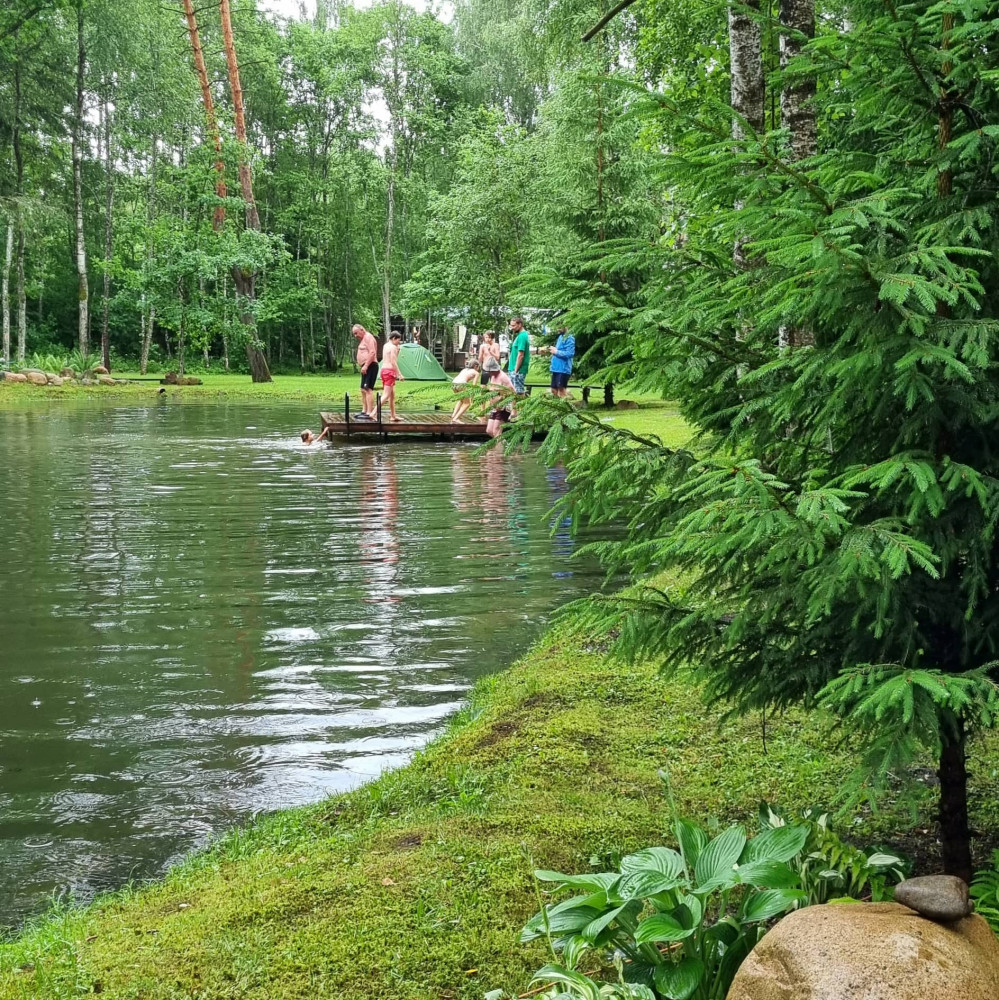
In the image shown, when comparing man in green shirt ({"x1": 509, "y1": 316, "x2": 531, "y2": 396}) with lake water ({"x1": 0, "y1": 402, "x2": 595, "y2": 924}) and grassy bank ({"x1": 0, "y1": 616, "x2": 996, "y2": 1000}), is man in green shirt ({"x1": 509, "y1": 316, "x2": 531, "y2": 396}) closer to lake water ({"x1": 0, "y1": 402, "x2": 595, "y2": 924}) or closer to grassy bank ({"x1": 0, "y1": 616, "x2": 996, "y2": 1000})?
lake water ({"x1": 0, "y1": 402, "x2": 595, "y2": 924})

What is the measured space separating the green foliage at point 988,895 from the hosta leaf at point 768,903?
531 mm

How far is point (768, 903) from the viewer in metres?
2.85

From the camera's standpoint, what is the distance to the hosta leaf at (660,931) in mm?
2693

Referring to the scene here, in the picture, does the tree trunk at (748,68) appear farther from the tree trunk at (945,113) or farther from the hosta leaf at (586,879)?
the hosta leaf at (586,879)

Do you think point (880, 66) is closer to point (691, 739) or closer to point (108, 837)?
point (691, 739)

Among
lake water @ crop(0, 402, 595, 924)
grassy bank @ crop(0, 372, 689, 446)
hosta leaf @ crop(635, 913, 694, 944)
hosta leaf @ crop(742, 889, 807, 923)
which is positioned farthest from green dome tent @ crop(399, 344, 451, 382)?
hosta leaf @ crop(635, 913, 694, 944)

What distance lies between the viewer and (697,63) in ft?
53.4

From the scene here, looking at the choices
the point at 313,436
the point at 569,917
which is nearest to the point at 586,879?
the point at 569,917

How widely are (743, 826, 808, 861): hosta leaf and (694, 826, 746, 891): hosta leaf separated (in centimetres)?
8

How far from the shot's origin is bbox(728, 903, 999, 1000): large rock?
8.00ft

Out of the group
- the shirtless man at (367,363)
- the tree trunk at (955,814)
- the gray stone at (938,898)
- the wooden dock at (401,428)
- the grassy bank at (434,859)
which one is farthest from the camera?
the shirtless man at (367,363)

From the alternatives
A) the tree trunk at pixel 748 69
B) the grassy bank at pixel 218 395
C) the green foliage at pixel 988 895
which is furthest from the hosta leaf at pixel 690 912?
the grassy bank at pixel 218 395

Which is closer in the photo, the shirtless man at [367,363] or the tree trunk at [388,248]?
the shirtless man at [367,363]

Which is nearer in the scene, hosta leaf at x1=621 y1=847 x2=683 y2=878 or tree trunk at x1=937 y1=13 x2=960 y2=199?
hosta leaf at x1=621 y1=847 x2=683 y2=878
